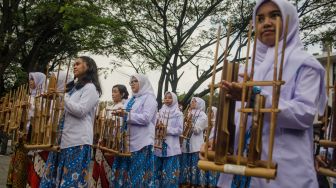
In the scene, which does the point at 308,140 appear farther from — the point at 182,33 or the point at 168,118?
the point at 182,33

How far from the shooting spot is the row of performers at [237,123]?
2.17 metres

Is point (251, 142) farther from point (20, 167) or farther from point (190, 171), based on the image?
point (190, 171)

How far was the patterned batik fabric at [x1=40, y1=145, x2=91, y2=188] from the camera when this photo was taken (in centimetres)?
442

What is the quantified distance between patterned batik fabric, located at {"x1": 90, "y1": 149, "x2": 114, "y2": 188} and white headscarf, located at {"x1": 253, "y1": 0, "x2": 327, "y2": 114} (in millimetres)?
4056

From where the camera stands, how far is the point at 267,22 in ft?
7.98

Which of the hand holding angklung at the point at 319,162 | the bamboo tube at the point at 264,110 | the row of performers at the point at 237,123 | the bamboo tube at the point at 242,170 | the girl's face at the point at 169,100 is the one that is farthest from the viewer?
the girl's face at the point at 169,100

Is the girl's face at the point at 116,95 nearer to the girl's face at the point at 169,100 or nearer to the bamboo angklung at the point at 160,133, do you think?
the bamboo angklung at the point at 160,133

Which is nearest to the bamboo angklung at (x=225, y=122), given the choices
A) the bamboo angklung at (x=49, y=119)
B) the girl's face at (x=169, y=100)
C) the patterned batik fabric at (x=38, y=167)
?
the bamboo angklung at (x=49, y=119)

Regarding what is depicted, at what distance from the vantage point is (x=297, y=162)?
2.17 metres

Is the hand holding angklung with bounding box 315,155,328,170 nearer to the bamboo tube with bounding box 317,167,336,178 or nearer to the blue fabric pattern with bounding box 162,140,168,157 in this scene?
the bamboo tube with bounding box 317,167,336,178

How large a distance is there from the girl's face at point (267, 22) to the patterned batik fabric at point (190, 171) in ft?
23.6

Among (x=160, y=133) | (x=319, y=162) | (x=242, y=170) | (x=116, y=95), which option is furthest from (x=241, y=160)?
(x=160, y=133)

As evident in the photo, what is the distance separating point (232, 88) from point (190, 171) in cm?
763

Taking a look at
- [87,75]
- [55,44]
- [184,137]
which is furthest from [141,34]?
[87,75]
